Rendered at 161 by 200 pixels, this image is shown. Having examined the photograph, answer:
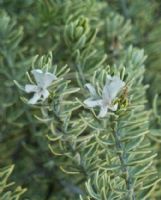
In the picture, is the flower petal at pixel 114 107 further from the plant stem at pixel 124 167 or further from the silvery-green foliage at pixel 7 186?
the silvery-green foliage at pixel 7 186

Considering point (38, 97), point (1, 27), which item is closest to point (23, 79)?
point (1, 27)

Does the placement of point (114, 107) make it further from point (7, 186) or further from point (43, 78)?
point (7, 186)

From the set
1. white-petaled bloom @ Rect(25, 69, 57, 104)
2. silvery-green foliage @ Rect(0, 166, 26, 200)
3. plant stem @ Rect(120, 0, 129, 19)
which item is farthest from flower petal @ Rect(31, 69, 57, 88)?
plant stem @ Rect(120, 0, 129, 19)

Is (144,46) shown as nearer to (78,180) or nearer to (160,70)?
(160,70)

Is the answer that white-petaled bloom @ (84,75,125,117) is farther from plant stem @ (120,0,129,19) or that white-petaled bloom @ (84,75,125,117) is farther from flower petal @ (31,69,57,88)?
plant stem @ (120,0,129,19)

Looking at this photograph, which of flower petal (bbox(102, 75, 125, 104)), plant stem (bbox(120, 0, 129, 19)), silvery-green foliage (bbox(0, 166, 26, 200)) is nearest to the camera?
flower petal (bbox(102, 75, 125, 104))

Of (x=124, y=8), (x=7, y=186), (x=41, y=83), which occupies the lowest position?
(x=7, y=186)

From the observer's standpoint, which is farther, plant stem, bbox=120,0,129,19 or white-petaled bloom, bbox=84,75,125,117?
plant stem, bbox=120,0,129,19

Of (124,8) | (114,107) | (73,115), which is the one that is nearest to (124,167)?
(114,107)
